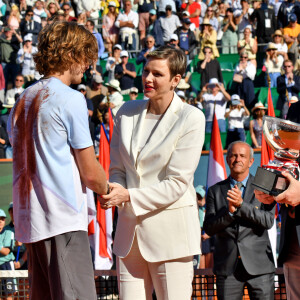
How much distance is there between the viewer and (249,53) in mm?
16562

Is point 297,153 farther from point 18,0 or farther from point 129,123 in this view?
point 18,0

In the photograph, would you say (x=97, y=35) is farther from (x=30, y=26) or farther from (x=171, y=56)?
(x=171, y=56)

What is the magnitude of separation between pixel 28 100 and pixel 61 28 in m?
0.38

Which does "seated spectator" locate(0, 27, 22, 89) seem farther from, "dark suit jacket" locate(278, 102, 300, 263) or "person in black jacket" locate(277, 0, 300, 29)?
"dark suit jacket" locate(278, 102, 300, 263)

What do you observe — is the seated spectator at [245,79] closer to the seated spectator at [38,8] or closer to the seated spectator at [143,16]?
the seated spectator at [143,16]

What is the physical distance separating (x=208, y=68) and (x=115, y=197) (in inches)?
485

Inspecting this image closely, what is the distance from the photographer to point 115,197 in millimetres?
3643

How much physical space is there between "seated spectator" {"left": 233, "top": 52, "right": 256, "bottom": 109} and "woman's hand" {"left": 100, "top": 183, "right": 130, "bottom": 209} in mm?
11485

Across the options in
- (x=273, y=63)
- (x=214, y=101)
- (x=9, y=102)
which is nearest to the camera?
(x=214, y=101)

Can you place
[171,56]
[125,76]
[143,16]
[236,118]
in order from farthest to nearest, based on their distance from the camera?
[143,16] < [125,76] < [236,118] < [171,56]

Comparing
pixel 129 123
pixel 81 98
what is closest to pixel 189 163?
pixel 129 123

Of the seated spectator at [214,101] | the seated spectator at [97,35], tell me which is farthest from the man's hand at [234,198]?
the seated spectator at [97,35]

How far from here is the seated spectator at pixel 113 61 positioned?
631 inches

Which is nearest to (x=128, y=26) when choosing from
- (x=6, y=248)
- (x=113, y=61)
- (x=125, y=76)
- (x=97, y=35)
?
(x=97, y=35)
